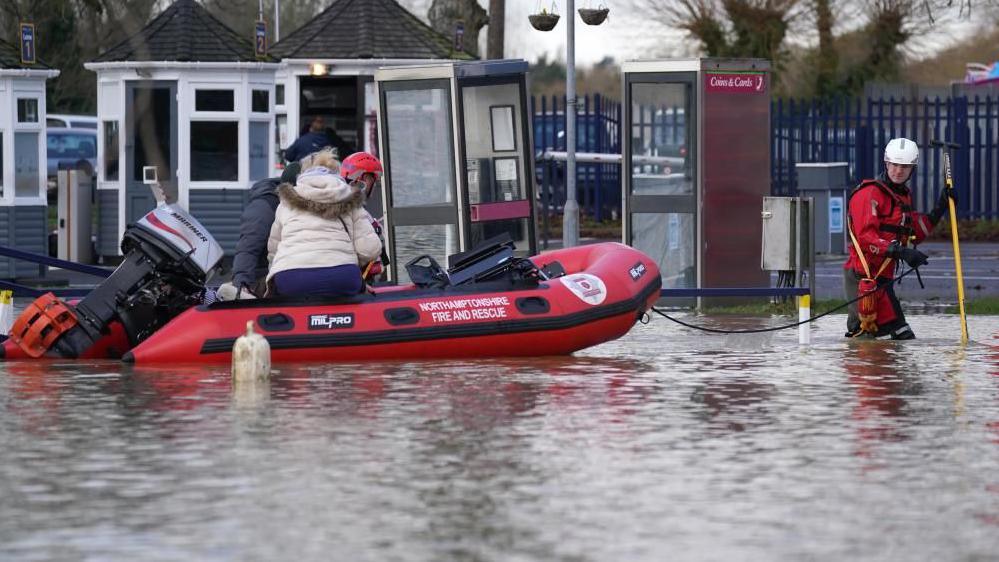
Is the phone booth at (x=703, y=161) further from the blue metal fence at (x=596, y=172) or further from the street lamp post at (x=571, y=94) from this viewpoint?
the blue metal fence at (x=596, y=172)

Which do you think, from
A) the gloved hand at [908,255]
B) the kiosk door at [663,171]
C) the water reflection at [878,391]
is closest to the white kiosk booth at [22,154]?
the kiosk door at [663,171]

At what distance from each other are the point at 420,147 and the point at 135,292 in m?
6.29

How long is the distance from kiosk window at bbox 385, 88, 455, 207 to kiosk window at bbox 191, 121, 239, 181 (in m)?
6.44

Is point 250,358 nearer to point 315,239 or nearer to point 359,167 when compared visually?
point 315,239

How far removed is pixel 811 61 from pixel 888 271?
3107 cm

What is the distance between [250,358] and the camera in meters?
12.2

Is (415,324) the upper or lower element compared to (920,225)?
lower

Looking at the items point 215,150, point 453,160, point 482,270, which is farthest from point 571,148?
point 482,270

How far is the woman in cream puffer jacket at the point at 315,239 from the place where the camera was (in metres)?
13.6

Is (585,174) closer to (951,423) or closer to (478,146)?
(478,146)

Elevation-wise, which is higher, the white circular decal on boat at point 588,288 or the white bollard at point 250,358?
the white circular decal on boat at point 588,288

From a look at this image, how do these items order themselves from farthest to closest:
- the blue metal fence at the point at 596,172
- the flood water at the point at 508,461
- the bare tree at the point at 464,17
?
the bare tree at the point at 464,17 < the blue metal fence at the point at 596,172 < the flood water at the point at 508,461

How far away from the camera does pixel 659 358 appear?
14.2m

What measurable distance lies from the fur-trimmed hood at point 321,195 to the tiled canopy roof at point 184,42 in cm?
1207
